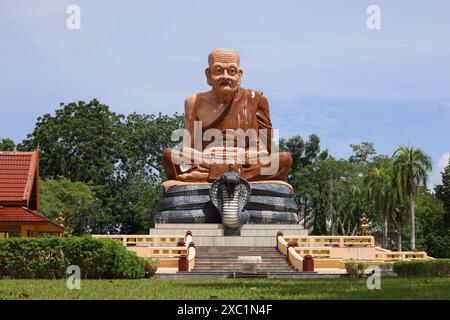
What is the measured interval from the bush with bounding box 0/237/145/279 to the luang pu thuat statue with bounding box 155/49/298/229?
14089 mm

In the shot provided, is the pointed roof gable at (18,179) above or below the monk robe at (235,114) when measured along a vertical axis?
below

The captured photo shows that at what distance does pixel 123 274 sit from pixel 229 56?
783 inches

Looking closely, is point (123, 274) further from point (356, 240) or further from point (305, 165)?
point (305, 165)

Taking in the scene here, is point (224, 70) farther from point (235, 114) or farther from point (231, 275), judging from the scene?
point (231, 275)

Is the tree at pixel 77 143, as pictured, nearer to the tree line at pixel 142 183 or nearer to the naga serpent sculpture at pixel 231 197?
the tree line at pixel 142 183

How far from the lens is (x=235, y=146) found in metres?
36.9

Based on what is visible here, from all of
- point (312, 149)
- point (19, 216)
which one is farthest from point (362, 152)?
point (19, 216)

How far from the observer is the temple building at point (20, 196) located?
2539 centimetres

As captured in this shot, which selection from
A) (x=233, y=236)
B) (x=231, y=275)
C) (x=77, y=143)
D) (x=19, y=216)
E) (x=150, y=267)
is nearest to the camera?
(x=150, y=267)

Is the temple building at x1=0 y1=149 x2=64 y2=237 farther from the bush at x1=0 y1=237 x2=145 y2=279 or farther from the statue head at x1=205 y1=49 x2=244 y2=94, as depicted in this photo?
the statue head at x1=205 y1=49 x2=244 y2=94

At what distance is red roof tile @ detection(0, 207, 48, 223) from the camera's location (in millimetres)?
25188

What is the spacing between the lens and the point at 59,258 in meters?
18.6

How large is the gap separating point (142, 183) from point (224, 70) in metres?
24.8

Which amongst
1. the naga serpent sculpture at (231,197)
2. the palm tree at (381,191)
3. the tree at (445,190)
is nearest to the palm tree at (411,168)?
the palm tree at (381,191)
